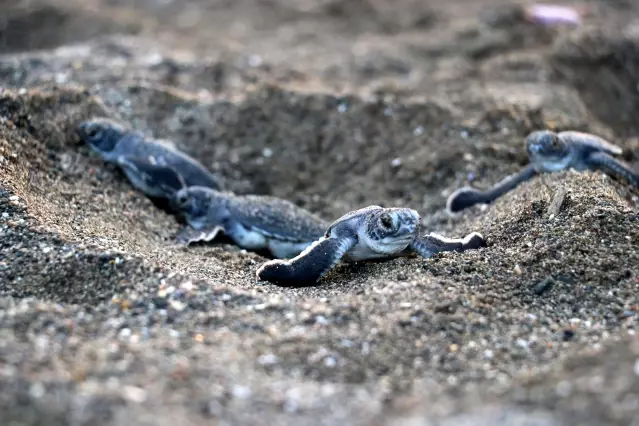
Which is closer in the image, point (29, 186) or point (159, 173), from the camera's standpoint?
point (29, 186)

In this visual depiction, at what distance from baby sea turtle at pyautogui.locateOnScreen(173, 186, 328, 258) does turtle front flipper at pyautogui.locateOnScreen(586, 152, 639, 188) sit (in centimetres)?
157

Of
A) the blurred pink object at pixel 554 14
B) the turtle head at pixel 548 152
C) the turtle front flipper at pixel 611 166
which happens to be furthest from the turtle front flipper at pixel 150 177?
the blurred pink object at pixel 554 14

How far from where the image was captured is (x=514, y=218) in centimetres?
354

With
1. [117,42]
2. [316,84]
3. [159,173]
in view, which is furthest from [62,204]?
[117,42]

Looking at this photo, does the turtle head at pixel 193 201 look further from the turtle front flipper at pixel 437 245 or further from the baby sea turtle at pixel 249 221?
the turtle front flipper at pixel 437 245

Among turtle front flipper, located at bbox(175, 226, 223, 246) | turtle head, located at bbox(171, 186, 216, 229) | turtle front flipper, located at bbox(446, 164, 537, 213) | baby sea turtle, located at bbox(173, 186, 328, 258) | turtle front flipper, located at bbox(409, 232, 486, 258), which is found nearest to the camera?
turtle front flipper, located at bbox(409, 232, 486, 258)

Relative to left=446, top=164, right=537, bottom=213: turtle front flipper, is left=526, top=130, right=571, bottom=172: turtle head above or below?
above

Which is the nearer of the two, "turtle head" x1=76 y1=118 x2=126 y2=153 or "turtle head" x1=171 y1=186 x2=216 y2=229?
"turtle head" x1=171 y1=186 x2=216 y2=229

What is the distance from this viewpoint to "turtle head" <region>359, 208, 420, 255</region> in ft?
10.6

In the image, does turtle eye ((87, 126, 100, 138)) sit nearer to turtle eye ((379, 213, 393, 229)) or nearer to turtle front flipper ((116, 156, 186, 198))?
turtle front flipper ((116, 156, 186, 198))

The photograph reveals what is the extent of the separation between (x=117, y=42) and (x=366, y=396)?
18.5ft

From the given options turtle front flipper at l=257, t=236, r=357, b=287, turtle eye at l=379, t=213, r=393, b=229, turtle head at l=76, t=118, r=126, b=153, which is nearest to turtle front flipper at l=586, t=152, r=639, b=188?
turtle eye at l=379, t=213, r=393, b=229

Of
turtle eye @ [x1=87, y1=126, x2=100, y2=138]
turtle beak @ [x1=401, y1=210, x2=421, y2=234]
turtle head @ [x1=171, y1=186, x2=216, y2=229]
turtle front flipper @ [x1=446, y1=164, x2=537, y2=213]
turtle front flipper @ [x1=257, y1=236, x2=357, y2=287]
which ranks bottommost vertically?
turtle head @ [x1=171, y1=186, x2=216, y2=229]

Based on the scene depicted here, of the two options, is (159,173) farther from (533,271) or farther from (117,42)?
(117,42)
